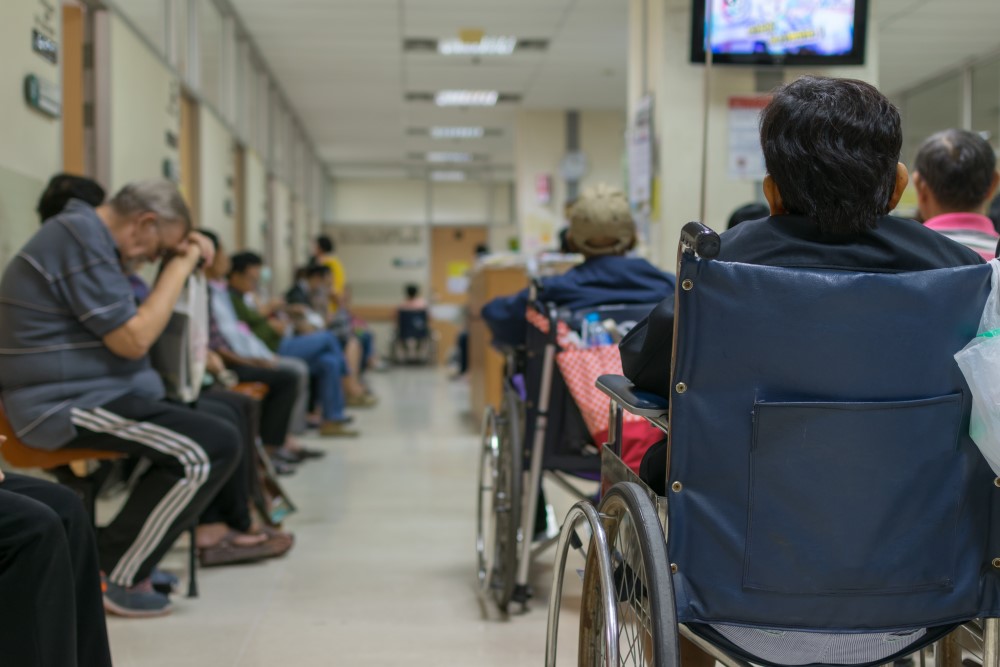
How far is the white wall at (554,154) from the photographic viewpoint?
1098 centimetres

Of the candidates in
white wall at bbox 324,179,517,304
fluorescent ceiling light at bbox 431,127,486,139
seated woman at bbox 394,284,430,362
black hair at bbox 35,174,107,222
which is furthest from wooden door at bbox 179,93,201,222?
white wall at bbox 324,179,517,304

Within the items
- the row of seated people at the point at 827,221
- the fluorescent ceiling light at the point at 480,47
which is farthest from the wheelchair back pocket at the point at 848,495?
the fluorescent ceiling light at the point at 480,47

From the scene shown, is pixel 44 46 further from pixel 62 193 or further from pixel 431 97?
pixel 431 97

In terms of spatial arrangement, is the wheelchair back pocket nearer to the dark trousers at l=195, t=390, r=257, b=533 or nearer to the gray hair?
the gray hair

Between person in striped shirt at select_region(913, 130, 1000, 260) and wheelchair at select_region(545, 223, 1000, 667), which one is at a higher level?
person in striped shirt at select_region(913, 130, 1000, 260)

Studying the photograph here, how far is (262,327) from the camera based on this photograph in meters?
5.42

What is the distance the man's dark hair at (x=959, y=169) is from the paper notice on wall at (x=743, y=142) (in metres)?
2.11

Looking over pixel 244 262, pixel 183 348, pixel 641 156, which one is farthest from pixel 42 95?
pixel 641 156

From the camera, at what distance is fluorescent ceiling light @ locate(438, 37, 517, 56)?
8.16m

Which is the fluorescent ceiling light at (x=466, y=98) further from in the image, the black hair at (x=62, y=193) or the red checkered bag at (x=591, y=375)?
the red checkered bag at (x=591, y=375)

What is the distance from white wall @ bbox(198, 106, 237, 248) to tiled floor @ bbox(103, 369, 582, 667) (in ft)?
7.78

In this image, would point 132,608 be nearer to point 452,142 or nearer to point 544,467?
point 544,467

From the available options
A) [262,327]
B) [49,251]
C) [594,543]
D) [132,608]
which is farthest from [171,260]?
[262,327]

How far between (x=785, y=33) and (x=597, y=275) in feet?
6.14
